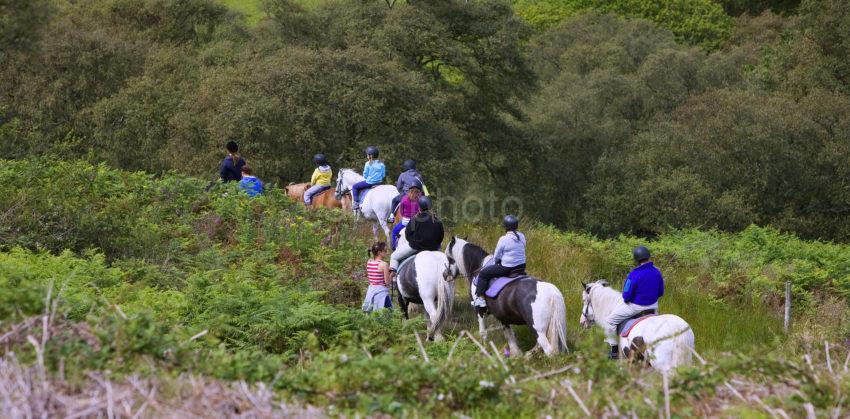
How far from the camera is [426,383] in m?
7.36

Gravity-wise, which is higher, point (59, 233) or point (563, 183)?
point (59, 233)

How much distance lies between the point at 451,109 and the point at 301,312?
90.0 ft

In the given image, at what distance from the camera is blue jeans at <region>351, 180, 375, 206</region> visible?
69.3ft

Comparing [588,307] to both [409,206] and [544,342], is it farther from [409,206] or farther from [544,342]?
[409,206]

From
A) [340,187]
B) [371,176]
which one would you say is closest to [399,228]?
[371,176]

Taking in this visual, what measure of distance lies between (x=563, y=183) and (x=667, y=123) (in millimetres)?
5728

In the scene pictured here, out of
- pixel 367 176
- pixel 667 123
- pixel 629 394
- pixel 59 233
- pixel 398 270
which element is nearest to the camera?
pixel 629 394

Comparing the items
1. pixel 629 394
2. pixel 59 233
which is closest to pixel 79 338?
pixel 629 394

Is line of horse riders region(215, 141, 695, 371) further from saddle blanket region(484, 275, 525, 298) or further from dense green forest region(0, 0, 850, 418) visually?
dense green forest region(0, 0, 850, 418)

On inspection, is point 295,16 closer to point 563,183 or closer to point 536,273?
point 563,183

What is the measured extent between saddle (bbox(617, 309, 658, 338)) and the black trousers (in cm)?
172

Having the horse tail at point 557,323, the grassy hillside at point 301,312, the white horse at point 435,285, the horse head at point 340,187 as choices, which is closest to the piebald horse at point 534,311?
the horse tail at point 557,323

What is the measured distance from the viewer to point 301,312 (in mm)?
12094

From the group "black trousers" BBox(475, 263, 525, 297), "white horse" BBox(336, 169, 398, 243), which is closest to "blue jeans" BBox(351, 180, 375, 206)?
"white horse" BBox(336, 169, 398, 243)
